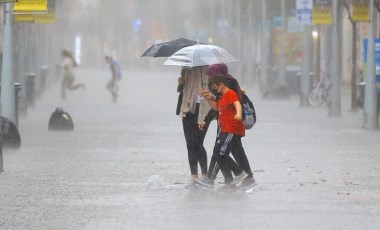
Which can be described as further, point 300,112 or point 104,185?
point 300,112

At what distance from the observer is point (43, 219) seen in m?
12.4

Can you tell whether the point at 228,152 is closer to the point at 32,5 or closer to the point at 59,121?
the point at 32,5

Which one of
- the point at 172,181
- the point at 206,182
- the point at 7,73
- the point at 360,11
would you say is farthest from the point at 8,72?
the point at 206,182

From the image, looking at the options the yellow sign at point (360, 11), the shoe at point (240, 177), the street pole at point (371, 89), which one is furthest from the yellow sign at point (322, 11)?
the shoe at point (240, 177)

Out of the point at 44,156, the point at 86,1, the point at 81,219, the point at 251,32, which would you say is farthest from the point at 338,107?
the point at 86,1

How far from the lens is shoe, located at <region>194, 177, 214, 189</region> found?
15.2 meters

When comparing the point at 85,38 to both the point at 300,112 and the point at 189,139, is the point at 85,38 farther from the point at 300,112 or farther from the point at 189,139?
the point at 189,139

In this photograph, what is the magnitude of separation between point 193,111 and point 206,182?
0.85 metres

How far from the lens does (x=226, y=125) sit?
14977 millimetres

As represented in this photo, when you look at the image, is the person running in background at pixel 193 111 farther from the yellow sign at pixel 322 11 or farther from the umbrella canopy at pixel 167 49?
the yellow sign at pixel 322 11

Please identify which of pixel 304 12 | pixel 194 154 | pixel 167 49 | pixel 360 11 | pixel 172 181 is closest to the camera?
pixel 194 154

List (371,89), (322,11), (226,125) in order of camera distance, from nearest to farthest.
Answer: (226,125) → (371,89) → (322,11)

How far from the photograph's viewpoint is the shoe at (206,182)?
15211mm

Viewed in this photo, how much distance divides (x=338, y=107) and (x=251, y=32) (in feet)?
124
